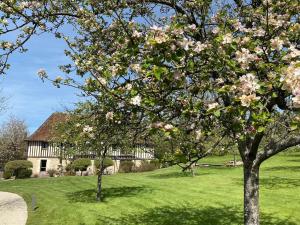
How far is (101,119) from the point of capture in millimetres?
9055

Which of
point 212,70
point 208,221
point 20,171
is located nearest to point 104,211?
point 208,221

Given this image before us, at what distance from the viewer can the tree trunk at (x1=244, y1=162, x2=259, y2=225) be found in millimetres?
10406

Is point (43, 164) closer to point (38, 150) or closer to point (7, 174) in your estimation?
point (38, 150)

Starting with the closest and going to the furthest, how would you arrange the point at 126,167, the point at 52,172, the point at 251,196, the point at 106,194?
the point at 251,196
the point at 106,194
the point at 52,172
the point at 126,167

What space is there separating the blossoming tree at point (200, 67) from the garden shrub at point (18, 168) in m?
44.1

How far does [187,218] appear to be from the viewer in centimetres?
1852

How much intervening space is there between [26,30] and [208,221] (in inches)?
455

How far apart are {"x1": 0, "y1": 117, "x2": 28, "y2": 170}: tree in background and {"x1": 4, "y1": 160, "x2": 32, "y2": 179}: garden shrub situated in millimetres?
13913

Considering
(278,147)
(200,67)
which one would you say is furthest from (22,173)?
(200,67)

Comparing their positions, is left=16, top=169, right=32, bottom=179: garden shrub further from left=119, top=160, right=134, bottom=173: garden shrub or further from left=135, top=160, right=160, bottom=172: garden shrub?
left=135, top=160, right=160, bottom=172: garden shrub

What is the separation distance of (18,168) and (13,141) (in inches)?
751

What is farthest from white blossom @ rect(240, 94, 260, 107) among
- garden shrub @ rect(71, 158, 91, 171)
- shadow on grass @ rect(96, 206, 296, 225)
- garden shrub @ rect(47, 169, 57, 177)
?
garden shrub @ rect(47, 169, 57, 177)

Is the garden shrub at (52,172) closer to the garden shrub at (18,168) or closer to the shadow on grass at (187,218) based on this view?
the garden shrub at (18,168)

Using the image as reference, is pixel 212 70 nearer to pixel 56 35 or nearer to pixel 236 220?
pixel 56 35
